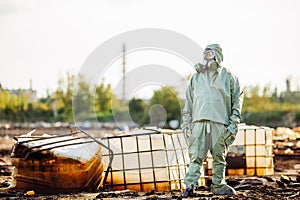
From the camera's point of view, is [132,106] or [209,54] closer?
[209,54]

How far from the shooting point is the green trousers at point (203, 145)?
7.54 meters

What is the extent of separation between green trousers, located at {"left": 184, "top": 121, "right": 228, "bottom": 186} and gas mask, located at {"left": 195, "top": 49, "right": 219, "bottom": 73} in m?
0.67

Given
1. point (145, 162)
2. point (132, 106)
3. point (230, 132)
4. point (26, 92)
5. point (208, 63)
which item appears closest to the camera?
point (230, 132)

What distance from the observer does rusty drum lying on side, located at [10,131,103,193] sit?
329 inches

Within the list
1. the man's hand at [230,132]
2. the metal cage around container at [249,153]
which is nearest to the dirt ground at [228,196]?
the man's hand at [230,132]

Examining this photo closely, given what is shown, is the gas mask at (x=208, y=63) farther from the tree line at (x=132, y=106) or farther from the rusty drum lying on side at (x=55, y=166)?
the tree line at (x=132, y=106)

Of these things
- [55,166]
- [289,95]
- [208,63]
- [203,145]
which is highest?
[289,95]

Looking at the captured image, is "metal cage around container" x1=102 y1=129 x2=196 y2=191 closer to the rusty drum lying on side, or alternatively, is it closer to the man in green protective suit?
the rusty drum lying on side

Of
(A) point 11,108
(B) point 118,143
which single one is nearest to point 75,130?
(B) point 118,143

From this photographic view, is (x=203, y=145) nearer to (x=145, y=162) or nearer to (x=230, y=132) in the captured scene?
(x=230, y=132)

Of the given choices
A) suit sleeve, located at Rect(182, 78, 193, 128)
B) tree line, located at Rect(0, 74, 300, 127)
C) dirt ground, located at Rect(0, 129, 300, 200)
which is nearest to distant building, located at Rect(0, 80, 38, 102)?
tree line, located at Rect(0, 74, 300, 127)

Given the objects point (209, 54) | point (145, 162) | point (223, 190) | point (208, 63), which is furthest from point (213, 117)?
point (145, 162)

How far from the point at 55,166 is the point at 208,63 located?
2.50 meters

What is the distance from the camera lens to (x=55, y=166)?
8.35 meters
